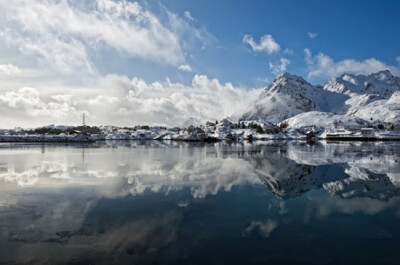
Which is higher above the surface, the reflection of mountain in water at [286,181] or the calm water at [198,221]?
the reflection of mountain in water at [286,181]

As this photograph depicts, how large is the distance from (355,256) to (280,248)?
2.17m

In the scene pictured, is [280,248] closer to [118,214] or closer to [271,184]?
[118,214]

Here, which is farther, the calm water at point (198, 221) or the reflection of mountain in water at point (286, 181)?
the reflection of mountain in water at point (286, 181)

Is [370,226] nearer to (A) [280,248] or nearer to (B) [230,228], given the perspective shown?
(A) [280,248]

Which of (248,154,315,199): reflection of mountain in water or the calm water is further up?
(248,154,315,199): reflection of mountain in water

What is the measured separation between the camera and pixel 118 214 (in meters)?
12.9

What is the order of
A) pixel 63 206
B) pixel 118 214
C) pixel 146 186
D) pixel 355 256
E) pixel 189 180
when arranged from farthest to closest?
1. pixel 189 180
2. pixel 146 186
3. pixel 63 206
4. pixel 118 214
5. pixel 355 256

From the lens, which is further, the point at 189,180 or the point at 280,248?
the point at 189,180

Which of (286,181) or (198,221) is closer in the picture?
(198,221)

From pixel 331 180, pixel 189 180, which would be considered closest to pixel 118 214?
pixel 189 180

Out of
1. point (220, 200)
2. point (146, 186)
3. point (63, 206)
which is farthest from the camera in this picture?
point (146, 186)

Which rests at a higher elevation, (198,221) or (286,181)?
(286,181)

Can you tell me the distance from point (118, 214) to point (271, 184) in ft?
36.5

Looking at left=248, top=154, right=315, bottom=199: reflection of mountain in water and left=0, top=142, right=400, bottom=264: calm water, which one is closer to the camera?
left=0, top=142, right=400, bottom=264: calm water
